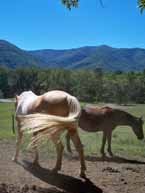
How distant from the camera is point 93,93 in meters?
83.1

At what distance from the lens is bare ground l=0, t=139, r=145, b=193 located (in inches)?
261

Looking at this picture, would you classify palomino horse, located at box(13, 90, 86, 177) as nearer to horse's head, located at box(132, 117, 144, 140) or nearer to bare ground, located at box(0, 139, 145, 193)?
bare ground, located at box(0, 139, 145, 193)

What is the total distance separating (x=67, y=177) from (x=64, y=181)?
294 millimetres

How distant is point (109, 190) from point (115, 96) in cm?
7216

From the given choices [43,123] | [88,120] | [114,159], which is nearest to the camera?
[43,123]

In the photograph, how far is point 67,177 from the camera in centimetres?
750

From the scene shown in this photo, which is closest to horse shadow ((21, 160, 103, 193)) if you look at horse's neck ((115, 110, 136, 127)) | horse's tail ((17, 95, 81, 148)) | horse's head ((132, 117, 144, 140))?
horse's tail ((17, 95, 81, 148))

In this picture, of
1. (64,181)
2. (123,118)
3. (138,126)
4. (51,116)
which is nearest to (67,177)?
(64,181)

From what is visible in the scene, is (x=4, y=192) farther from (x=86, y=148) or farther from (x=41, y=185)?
(x=86, y=148)

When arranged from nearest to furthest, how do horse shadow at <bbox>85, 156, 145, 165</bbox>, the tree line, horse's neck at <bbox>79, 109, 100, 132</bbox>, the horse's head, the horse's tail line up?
the horse's tail < horse shadow at <bbox>85, 156, 145, 165</bbox> < horse's neck at <bbox>79, 109, 100, 132</bbox> < the horse's head < the tree line

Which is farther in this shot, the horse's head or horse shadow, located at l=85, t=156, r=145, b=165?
the horse's head

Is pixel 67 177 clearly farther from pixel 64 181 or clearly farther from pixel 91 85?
pixel 91 85

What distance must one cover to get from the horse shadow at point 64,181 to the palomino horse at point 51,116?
271mm

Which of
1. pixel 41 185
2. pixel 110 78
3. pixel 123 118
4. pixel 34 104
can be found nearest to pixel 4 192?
pixel 41 185
